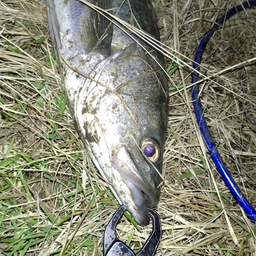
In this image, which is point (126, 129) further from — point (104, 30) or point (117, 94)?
point (104, 30)

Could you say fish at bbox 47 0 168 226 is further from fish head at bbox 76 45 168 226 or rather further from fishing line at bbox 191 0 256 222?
fishing line at bbox 191 0 256 222

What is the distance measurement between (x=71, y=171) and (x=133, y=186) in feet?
1.96

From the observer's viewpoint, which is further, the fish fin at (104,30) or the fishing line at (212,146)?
the fishing line at (212,146)

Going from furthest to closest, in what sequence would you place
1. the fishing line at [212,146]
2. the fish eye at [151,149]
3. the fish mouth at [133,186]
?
the fishing line at [212,146], the fish eye at [151,149], the fish mouth at [133,186]

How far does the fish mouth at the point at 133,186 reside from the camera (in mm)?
2389

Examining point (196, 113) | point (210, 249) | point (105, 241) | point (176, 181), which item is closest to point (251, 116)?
point (196, 113)

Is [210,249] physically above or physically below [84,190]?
below

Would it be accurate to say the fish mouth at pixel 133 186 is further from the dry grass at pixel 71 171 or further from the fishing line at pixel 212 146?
the fishing line at pixel 212 146

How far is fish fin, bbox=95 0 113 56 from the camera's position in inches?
100.0

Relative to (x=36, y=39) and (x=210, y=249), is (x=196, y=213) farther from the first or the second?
(x=36, y=39)

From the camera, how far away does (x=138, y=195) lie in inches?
95.1

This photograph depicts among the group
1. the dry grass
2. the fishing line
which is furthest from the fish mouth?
the fishing line

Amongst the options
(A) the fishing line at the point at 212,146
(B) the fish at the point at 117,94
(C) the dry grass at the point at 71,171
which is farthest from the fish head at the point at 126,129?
(A) the fishing line at the point at 212,146

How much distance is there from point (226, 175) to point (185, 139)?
18.1 inches
